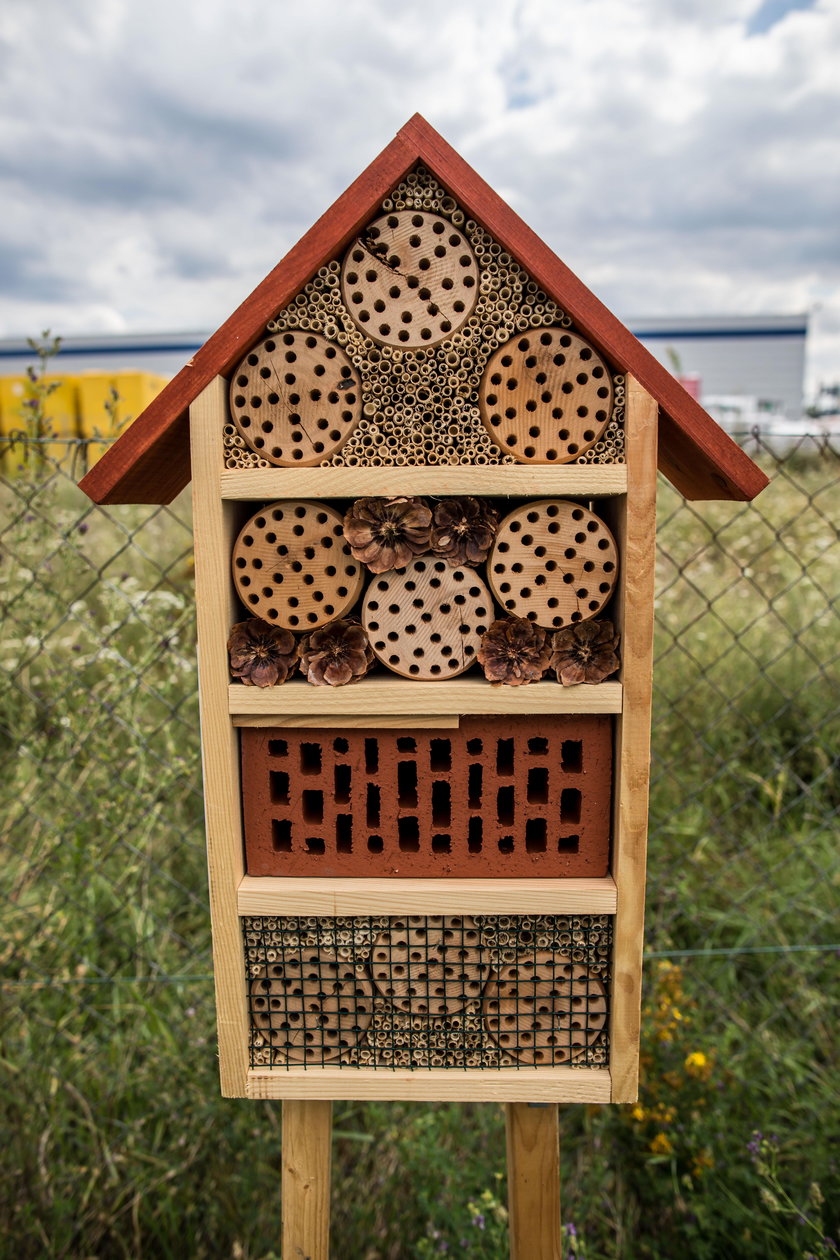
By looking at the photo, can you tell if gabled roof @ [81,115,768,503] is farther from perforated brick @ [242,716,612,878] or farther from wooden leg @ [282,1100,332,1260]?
wooden leg @ [282,1100,332,1260]

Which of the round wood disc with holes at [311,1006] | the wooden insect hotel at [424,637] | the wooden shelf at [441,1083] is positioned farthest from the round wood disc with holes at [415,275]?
the wooden shelf at [441,1083]

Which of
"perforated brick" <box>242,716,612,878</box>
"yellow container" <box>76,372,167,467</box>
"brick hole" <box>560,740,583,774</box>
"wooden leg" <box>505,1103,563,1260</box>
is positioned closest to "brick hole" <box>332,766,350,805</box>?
"perforated brick" <box>242,716,612,878</box>

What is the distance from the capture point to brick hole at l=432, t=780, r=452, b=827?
1337 mm

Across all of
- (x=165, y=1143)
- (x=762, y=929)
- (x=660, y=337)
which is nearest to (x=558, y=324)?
(x=762, y=929)

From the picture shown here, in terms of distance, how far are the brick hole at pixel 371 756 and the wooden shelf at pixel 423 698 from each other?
0.26 ft

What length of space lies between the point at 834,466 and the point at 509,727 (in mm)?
5740

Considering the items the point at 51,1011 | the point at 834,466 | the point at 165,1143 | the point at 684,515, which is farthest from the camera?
the point at 834,466

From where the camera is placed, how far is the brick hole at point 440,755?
133 cm

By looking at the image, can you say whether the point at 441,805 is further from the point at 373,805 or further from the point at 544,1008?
the point at 544,1008

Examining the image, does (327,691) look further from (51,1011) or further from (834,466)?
(834,466)

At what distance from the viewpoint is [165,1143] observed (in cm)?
207

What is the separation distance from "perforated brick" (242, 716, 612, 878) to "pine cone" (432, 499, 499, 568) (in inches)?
10.1

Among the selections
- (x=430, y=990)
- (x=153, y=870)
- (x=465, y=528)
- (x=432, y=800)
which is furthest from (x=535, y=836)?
Result: (x=153, y=870)

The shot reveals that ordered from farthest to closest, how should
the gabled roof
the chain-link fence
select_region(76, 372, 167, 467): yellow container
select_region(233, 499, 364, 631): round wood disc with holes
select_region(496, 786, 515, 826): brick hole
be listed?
1. select_region(76, 372, 167, 467): yellow container
2. the chain-link fence
3. select_region(496, 786, 515, 826): brick hole
4. select_region(233, 499, 364, 631): round wood disc with holes
5. the gabled roof
